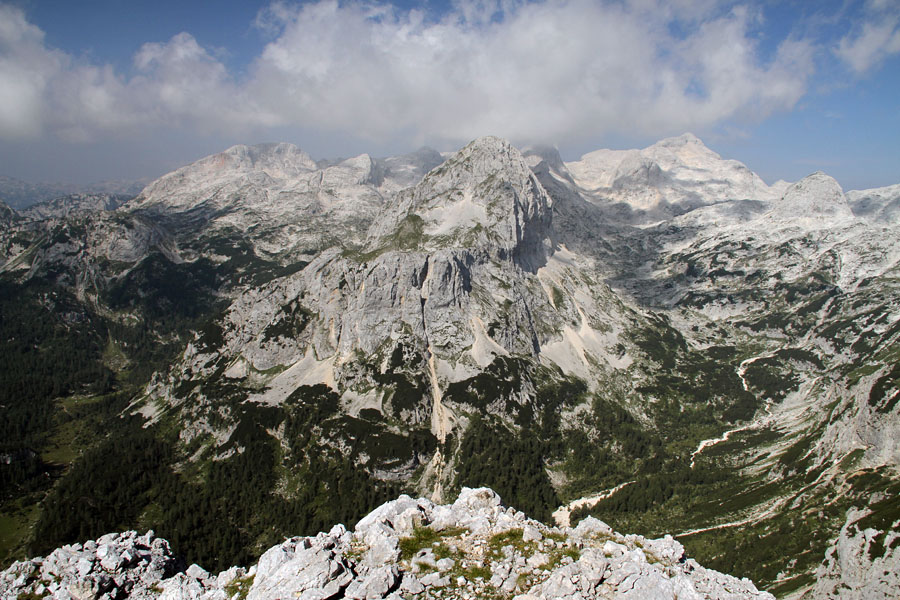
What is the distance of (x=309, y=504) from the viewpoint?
437 feet

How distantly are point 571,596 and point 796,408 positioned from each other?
198862 mm

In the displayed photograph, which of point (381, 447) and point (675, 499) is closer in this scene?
point (675, 499)

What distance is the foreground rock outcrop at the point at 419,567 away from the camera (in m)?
32.6

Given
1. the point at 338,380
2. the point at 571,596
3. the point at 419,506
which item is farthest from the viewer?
the point at 338,380

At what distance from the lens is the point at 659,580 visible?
32250 millimetres

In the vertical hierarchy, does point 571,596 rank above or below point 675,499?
above

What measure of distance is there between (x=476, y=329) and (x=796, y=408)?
129537 mm

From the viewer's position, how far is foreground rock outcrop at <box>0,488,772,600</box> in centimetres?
3259

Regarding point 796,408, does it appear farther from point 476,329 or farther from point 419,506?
point 419,506

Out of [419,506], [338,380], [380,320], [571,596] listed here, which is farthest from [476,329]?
[571,596]

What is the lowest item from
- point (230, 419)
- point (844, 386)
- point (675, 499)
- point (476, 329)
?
point (675, 499)

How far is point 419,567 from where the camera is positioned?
1382 inches

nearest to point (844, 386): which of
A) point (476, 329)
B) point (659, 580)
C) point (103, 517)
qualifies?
point (476, 329)

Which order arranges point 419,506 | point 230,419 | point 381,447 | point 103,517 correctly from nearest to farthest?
1. point 419,506
2. point 103,517
3. point 381,447
4. point 230,419
